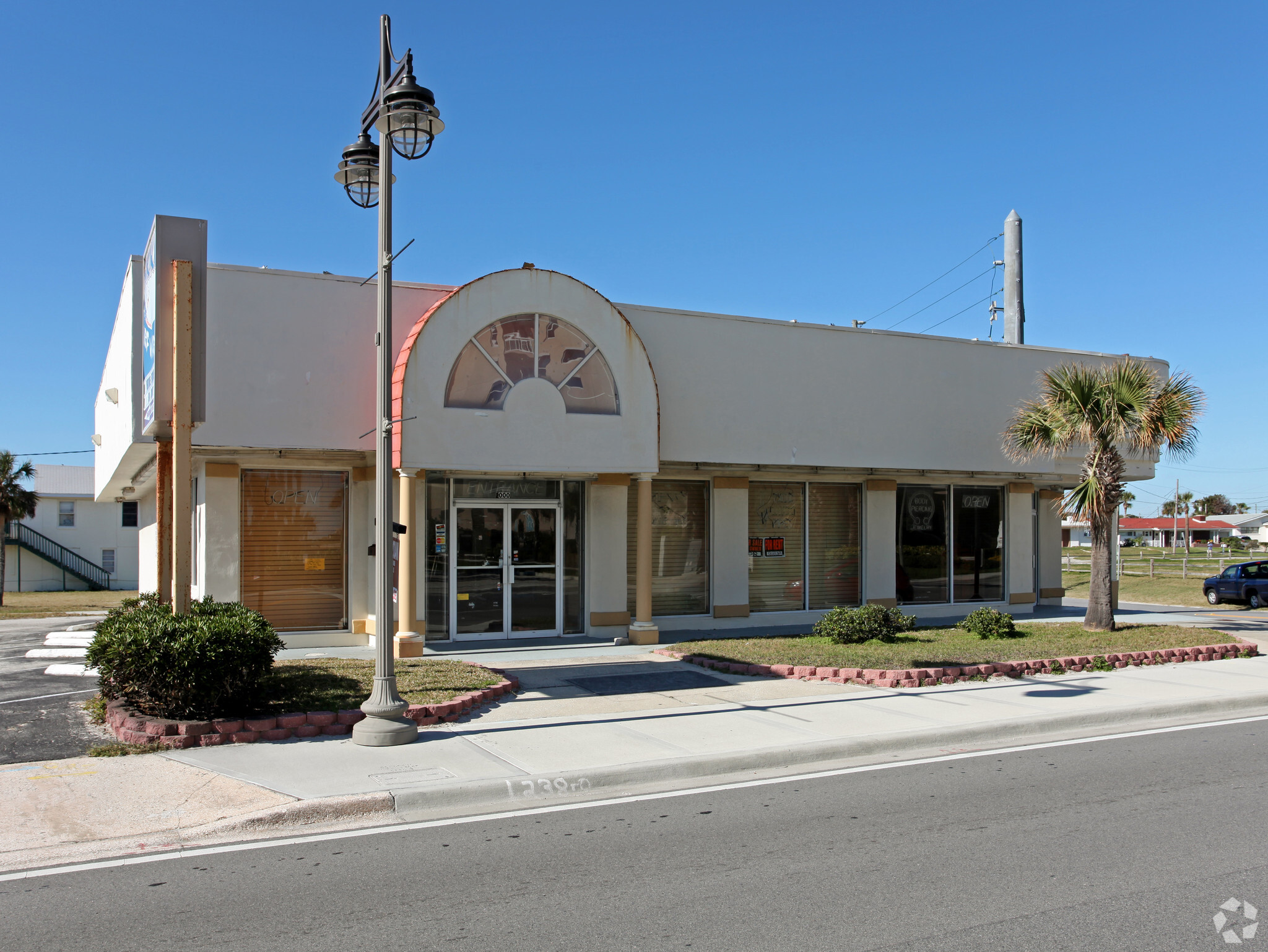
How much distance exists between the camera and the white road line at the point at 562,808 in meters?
6.19

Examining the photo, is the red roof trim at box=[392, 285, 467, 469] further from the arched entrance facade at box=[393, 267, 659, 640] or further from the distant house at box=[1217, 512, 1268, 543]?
the distant house at box=[1217, 512, 1268, 543]

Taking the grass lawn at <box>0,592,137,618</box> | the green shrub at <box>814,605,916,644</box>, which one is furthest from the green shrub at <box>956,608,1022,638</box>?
the grass lawn at <box>0,592,137,618</box>

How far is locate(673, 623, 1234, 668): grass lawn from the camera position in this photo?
1386 cm

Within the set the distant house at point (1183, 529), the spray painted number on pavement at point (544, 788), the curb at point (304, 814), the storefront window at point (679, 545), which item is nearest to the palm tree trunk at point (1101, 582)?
the storefront window at point (679, 545)

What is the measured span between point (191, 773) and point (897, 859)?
18.2 feet

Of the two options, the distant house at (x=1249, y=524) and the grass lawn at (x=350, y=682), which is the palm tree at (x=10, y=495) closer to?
the grass lawn at (x=350, y=682)

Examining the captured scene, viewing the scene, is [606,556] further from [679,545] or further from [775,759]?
[775,759]

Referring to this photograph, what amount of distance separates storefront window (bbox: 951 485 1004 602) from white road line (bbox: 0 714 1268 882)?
10.4 meters

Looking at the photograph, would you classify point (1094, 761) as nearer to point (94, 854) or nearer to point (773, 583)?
point (94, 854)

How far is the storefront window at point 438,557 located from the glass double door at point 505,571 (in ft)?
0.43

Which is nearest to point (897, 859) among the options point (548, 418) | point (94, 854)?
point (94, 854)

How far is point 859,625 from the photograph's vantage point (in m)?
15.7

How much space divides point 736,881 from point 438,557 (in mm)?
11007

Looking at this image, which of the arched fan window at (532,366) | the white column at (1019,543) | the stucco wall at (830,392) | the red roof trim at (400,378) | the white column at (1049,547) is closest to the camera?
the red roof trim at (400,378)
